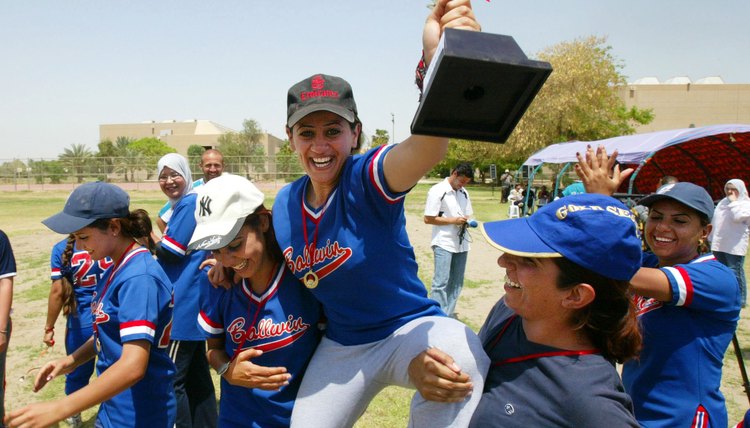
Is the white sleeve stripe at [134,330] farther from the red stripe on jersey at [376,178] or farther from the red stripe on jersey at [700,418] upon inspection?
the red stripe on jersey at [700,418]

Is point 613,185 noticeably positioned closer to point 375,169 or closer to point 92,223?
point 375,169

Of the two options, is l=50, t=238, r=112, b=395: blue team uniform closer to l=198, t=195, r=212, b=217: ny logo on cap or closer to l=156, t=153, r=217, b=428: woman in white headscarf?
l=156, t=153, r=217, b=428: woman in white headscarf

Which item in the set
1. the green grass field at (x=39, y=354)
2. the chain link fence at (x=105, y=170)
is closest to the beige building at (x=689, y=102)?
the chain link fence at (x=105, y=170)

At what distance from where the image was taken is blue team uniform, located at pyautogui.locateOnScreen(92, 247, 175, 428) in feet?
7.61

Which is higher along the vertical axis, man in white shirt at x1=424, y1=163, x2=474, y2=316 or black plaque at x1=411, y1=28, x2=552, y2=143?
black plaque at x1=411, y1=28, x2=552, y2=143

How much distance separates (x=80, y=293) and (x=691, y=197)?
429 centimetres

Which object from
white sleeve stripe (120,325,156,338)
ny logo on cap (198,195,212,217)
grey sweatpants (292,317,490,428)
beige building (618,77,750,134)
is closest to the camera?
grey sweatpants (292,317,490,428)

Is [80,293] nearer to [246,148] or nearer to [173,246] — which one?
[173,246]

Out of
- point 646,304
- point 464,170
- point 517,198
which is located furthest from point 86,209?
point 517,198

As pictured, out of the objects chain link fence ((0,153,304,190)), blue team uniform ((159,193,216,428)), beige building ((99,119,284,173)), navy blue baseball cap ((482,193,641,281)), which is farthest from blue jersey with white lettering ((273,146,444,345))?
beige building ((99,119,284,173))

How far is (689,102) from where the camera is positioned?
6838 centimetres

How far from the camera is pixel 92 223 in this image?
2.55 m

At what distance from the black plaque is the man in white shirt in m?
5.16

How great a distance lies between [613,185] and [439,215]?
15.1 ft
